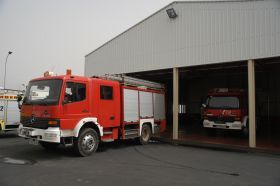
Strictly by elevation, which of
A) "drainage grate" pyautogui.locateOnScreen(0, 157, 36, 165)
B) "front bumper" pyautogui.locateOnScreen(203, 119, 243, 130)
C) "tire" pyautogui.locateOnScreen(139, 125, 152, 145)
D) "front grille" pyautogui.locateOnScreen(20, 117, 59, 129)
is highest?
"front grille" pyautogui.locateOnScreen(20, 117, 59, 129)

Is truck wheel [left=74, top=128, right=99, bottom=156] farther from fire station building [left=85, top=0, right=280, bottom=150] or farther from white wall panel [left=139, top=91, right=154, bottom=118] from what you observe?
fire station building [left=85, top=0, right=280, bottom=150]

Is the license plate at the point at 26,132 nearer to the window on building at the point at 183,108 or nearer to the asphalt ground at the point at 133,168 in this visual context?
the asphalt ground at the point at 133,168

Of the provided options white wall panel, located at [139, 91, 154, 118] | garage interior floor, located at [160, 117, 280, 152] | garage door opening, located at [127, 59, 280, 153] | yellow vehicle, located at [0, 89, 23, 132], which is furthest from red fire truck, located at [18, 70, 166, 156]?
garage door opening, located at [127, 59, 280, 153]

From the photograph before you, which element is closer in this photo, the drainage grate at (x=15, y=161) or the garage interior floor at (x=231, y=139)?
the drainage grate at (x=15, y=161)

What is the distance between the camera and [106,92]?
9.81m

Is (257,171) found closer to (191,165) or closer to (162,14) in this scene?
Result: (191,165)

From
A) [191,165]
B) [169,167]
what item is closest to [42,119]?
[169,167]

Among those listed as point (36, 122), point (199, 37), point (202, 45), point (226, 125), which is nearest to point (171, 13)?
point (199, 37)

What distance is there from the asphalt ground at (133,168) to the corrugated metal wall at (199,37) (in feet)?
14.0

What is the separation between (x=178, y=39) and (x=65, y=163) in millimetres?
8023

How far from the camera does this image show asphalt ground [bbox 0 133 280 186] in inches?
237

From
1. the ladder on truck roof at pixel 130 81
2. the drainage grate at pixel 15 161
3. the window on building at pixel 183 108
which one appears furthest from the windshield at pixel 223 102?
the window on building at pixel 183 108

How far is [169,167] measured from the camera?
750cm

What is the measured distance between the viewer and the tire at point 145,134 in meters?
11.8
